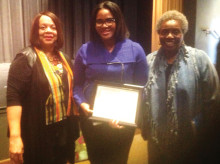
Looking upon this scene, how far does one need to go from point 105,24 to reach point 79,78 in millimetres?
372

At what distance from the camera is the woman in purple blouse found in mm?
1498

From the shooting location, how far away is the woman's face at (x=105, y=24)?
149 cm

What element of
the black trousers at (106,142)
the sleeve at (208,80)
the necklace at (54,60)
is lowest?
the black trousers at (106,142)

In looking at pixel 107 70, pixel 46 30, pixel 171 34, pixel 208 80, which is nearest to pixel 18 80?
pixel 46 30

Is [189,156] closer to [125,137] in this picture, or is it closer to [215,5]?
[125,137]

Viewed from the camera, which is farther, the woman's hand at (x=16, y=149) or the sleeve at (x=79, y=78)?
the sleeve at (x=79, y=78)

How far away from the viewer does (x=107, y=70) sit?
150 centimetres

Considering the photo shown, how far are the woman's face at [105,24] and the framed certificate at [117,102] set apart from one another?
0.29m

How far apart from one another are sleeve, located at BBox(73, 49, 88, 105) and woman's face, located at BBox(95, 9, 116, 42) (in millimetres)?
190

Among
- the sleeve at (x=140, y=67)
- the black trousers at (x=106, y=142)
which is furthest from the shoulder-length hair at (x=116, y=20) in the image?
the black trousers at (x=106, y=142)

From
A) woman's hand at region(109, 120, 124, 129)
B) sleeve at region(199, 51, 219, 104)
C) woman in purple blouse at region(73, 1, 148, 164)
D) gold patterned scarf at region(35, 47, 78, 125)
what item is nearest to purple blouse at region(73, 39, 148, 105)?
woman in purple blouse at region(73, 1, 148, 164)

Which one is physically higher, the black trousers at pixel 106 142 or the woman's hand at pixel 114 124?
the woman's hand at pixel 114 124

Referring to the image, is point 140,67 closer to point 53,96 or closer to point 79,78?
point 79,78

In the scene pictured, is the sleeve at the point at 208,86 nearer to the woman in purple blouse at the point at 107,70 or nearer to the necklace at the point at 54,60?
the woman in purple blouse at the point at 107,70
